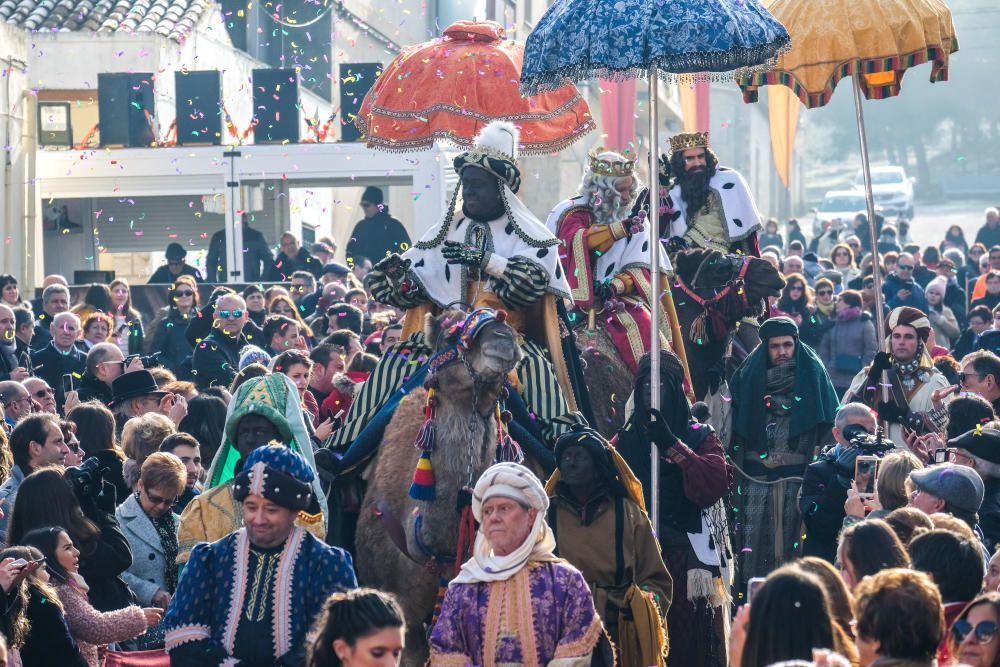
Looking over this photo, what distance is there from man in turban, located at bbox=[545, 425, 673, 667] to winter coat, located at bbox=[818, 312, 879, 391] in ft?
31.8

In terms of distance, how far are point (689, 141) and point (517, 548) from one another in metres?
7.40

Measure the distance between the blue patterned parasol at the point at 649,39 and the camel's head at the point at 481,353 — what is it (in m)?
2.09

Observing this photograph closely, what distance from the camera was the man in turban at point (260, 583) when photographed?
693 cm

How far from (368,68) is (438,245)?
14.8 m

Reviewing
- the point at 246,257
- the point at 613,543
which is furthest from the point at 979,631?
the point at 246,257

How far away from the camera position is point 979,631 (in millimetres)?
6488

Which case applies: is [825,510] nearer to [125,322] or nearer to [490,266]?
[490,266]

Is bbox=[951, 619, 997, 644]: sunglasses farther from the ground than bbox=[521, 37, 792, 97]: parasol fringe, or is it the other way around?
bbox=[521, 37, 792, 97]: parasol fringe

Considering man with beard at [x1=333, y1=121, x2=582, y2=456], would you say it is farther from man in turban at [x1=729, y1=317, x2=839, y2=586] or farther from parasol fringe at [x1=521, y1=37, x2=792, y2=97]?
man in turban at [x1=729, y1=317, x2=839, y2=586]

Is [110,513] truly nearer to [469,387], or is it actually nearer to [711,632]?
[469,387]

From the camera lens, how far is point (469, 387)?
857 cm

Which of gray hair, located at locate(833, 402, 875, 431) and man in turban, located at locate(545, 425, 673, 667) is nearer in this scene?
man in turban, located at locate(545, 425, 673, 667)

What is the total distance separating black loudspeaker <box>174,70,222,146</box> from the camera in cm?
2558


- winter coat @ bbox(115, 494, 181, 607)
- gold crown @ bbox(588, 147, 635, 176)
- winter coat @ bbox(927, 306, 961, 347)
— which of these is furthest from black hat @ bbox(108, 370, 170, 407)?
winter coat @ bbox(927, 306, 961, 347)
